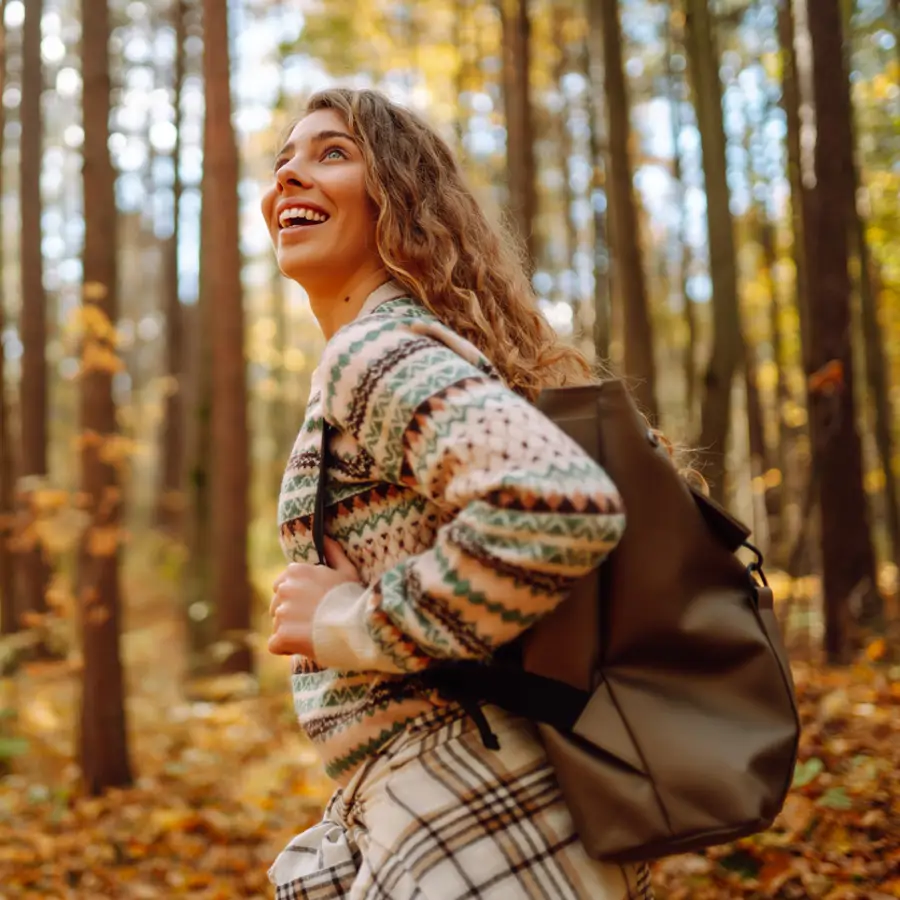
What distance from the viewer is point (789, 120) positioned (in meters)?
11.9

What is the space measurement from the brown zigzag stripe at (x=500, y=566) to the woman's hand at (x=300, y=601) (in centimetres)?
32

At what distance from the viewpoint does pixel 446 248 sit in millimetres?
1963

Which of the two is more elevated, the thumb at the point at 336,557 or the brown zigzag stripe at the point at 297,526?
the brown zigzag stripe at the point at 297,526

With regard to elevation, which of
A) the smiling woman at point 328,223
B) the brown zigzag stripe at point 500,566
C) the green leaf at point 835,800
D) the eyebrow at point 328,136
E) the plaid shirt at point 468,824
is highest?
the eyebrow at point 328,136

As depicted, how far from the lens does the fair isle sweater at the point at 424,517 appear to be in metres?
1.38

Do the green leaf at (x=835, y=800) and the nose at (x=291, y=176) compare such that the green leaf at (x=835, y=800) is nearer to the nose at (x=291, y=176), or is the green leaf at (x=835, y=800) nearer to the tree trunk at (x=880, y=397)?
the nose at (x=291, y=176)

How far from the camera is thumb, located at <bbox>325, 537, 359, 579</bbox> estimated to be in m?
1.68

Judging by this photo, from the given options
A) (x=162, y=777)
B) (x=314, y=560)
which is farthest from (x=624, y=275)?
(x=314, y=560)

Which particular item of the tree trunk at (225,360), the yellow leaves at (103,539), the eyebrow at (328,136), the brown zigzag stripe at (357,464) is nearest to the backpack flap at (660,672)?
the brown zigzag stripe at (357,464)

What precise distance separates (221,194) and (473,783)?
8.45 m

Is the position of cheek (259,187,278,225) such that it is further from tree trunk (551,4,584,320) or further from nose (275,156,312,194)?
tree trunk (551,4,584,320)

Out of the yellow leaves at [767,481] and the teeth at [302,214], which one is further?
the yellow leaves at [767,481]

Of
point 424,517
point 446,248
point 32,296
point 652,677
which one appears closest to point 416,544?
point 424,517

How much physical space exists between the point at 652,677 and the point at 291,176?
1.26 metres
